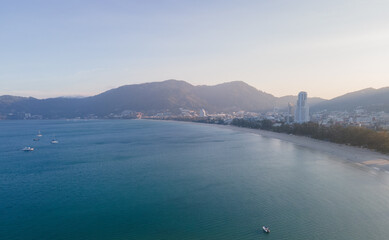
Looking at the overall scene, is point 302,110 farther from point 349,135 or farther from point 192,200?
point 192,200

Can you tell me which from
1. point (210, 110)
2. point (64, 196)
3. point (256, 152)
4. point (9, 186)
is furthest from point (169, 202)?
point (210, 110)

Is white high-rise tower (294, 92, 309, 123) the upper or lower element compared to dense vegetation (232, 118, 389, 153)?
upper

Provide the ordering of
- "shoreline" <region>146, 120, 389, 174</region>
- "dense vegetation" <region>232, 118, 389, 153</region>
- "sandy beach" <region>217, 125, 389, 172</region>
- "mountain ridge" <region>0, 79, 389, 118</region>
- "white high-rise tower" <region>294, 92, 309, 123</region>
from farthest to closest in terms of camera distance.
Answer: "mountain ridge" <region>0, 79, 389, 118</region> < "white high-rise tower" <region>294, 92, 309, 123</region> < "dense vegetation" <region>232, 118, 389, 153</region> < "sandy beach" <region>217, 125, 389, 172</region> < "shoreline" <region>146, 120, 389, 174</region>

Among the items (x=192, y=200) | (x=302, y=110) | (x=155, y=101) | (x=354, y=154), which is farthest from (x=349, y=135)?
(x=155, y=101)

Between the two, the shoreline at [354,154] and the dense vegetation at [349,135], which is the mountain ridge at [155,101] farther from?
the shoreline at [354,154]

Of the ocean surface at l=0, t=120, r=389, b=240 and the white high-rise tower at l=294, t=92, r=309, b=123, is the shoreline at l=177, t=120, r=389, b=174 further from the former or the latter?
the white high-rise tower at l=294, t=92, r=309, b=123

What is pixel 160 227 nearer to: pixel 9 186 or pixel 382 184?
pixel 9 186

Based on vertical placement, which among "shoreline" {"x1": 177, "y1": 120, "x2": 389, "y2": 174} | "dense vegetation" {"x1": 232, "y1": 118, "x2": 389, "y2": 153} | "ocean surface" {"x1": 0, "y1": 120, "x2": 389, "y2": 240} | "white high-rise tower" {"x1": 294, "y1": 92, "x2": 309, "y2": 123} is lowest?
"ocean surface" {"x1": 0, "y1": 120, "x2": 389, "y2": 240}

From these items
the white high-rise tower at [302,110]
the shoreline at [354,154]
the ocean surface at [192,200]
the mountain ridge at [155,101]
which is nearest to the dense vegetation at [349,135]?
the shoreline at [354,154]

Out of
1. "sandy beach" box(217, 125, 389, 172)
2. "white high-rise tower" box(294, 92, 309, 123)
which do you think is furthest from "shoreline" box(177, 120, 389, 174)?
"white high-rise tower" box(294, 92, 309, 123)
